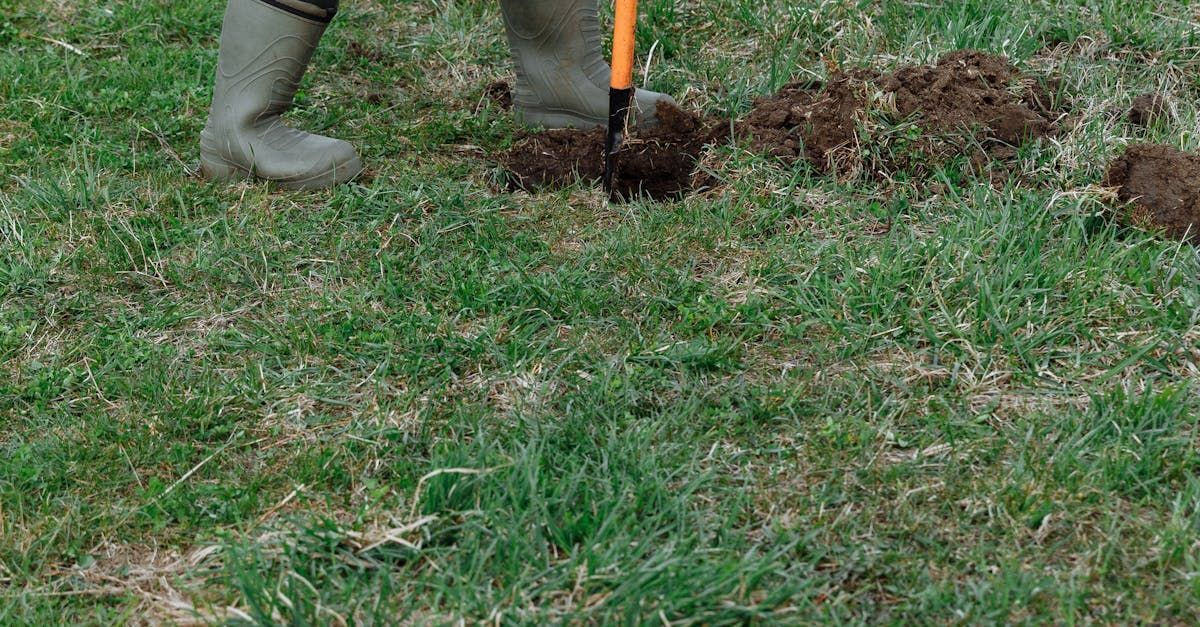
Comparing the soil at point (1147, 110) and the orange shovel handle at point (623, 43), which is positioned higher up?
the orange shovel handle at point (623, 43)

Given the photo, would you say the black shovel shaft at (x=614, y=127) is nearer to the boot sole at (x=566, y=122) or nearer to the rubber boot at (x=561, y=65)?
the rubber boot at (x=561, y=65)

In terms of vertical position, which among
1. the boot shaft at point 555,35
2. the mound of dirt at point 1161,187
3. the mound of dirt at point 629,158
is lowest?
the mound of dirt at point 629,158

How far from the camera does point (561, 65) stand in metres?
3.71

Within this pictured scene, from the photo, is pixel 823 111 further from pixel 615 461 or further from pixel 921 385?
pixel 615 461

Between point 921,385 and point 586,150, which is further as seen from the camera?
point 586,150

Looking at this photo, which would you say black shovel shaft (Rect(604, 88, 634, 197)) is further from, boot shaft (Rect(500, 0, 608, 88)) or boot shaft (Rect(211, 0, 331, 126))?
boot shaft (Rect(211, 0, 331, 126))

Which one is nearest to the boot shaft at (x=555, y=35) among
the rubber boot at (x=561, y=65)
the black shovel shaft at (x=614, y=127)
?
the rubber boot at (x=561, y=65)

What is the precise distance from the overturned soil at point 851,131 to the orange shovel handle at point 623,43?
0.64ft

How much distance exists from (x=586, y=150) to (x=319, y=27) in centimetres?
85

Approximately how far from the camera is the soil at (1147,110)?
133 inches

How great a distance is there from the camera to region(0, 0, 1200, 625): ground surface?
207 cm

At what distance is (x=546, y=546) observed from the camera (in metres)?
2.08

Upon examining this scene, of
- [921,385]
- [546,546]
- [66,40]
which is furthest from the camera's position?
[66,40]

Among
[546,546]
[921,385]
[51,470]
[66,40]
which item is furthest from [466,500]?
[66,40]
